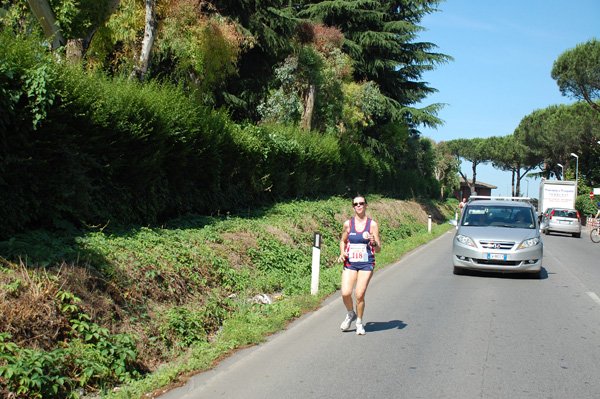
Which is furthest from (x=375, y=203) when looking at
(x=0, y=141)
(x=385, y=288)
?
(x=0, y=141)

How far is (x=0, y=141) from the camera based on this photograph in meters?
6.95

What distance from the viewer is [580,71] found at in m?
42.5

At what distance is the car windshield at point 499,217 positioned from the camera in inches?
523

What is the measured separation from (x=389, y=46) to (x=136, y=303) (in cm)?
2862

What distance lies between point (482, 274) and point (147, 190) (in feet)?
27.8

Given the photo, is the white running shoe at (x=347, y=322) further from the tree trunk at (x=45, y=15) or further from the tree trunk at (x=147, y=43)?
the tree trunk at (x=147, y=43)

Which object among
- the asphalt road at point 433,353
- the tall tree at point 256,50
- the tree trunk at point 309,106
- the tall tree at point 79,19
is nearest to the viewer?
the asphalt road at point 433,353

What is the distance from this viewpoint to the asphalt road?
5.17 meters

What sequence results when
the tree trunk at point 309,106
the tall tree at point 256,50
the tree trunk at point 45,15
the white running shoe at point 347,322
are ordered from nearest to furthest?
1. the white running shoe at point 347,322
2. the tree trunk at point 45,15
3. the tall tree at point 256,50
4. the tree trunk at point 309,106

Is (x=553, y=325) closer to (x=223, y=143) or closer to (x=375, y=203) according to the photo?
(x=223, y=143)

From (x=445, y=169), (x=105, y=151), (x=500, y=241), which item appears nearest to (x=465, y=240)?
(x=500, y=241)

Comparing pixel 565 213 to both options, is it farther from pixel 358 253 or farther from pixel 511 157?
pixel 511 157

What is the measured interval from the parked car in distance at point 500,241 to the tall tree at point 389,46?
2039 centimetres

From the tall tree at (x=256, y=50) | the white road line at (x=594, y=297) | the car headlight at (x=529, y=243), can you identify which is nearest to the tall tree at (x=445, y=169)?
the tall tree at (x=256, y=50)
